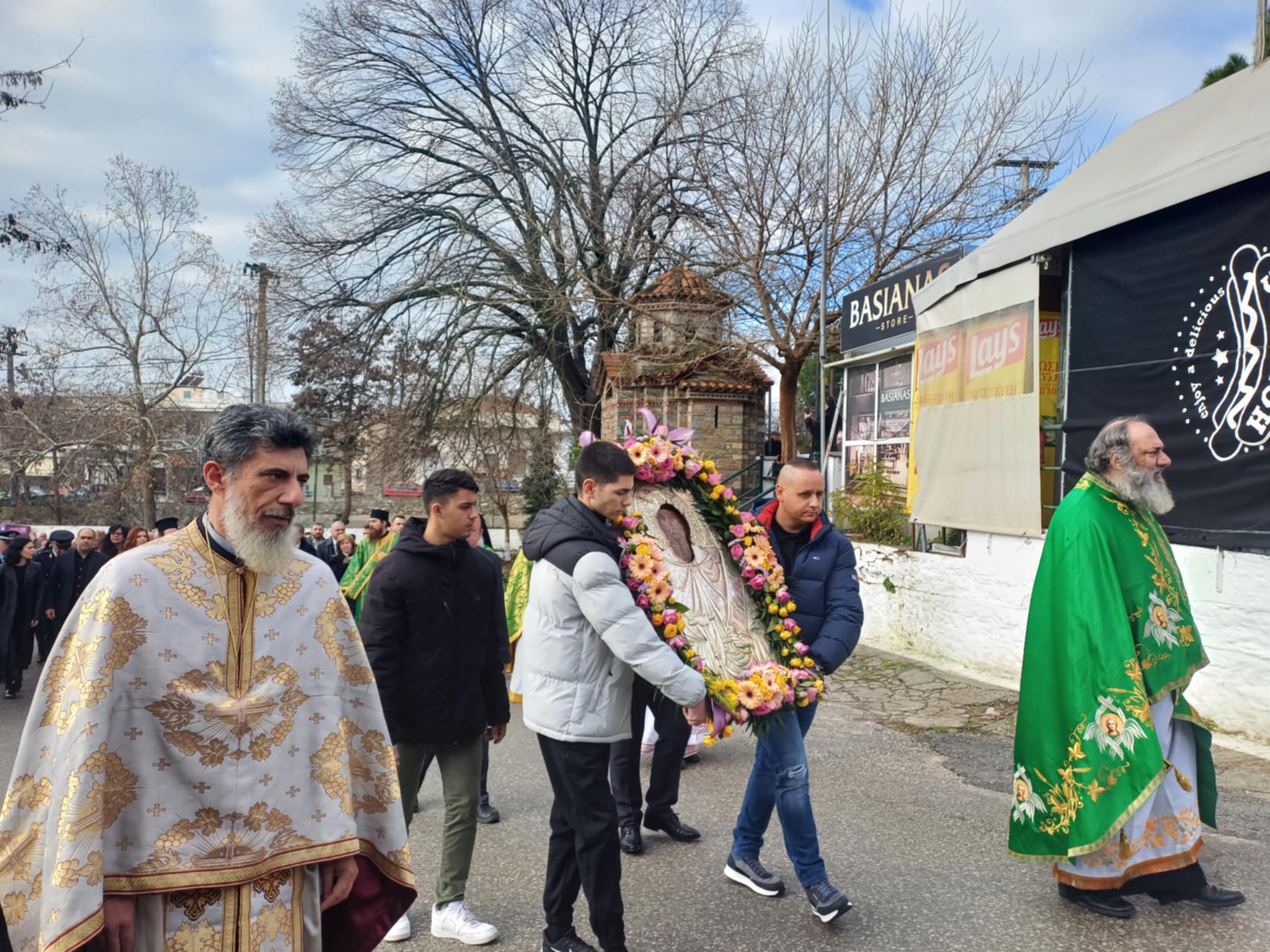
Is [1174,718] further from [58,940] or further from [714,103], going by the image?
[714,103]

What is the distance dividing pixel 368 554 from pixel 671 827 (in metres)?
5.49

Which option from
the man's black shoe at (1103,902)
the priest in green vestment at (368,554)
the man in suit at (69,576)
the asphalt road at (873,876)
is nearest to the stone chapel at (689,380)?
the priest in green vestment at (368,554)

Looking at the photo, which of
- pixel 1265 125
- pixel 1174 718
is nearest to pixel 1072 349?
pixel 1265 125

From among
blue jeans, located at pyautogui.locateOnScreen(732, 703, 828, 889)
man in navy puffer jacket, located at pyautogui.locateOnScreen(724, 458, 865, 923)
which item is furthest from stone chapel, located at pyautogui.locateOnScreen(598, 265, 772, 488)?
blue jeans, located at pyautogui.locateOnScreen(732, 703, 828, 889)

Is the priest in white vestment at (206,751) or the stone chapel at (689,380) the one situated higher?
the stone chapel at (689,380)

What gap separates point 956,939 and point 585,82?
2519cm

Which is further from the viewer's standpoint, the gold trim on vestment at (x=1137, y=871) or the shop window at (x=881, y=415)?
→ the shop window at (x=881, y=415)

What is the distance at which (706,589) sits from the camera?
384 centimetres

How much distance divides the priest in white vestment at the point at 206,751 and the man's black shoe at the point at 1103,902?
303 cm

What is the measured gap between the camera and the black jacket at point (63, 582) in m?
10.4

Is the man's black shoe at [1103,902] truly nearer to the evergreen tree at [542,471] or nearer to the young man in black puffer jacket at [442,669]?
the young man in black puffer jacket at [442,669]

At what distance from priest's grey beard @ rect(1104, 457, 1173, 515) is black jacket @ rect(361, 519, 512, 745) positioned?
2926 mm

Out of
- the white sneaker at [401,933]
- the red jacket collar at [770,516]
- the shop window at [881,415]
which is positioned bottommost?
the white sneaker at [401,933]

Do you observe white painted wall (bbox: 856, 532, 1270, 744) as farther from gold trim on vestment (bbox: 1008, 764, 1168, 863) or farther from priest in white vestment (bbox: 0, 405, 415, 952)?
priest in white vestment (bbox: 0, 405, 415, 952)
